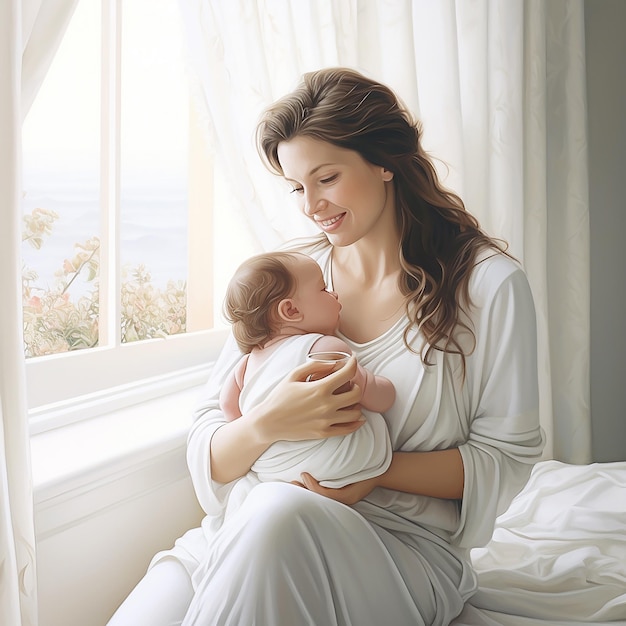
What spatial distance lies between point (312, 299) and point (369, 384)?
0.19m

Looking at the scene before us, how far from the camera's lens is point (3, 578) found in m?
1.05

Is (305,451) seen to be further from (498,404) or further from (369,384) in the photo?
(498,404)

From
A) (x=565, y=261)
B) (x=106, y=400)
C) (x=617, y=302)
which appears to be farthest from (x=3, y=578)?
(x=617, y=302)

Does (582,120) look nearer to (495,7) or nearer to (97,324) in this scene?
(495,7)

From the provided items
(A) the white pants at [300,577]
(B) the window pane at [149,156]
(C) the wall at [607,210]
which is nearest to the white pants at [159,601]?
(A) the white pants at [300,577]

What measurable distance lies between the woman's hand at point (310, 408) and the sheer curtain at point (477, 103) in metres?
0.84

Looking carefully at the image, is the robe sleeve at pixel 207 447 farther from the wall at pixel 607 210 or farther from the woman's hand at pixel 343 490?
the wall at pixel 607 210

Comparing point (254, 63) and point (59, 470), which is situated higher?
point (254, 63)

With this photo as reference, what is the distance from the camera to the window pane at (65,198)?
198 cm

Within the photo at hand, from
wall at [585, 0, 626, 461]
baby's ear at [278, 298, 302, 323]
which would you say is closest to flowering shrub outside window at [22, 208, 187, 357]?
baby's ear at [278, 298, 302, 323]

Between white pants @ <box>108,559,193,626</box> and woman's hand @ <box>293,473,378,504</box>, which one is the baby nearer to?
woman's hand @ <box>293,473,378,504</box>

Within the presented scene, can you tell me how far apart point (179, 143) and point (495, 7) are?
49.7 inches

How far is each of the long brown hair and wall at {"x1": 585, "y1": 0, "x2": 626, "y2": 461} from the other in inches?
61.9

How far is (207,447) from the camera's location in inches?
56.3
